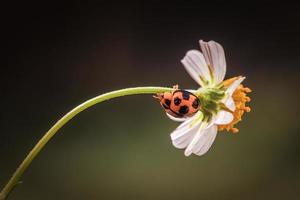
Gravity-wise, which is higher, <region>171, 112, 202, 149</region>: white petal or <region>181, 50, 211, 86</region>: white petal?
<region>181, 50, 211, 86</region>: white petal

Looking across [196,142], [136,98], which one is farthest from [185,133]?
[136,98]

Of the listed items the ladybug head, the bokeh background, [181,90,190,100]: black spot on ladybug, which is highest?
the bokeh background

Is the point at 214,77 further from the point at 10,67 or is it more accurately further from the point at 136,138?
the point at 10,67

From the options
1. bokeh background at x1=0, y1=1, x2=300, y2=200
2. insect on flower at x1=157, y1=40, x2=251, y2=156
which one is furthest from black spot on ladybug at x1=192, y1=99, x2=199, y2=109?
bokeh background at x1=0, y1=1, x2=300, y2=200

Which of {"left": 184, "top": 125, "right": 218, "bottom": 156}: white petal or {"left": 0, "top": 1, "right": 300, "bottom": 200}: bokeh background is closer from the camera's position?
{"left": 184, "top": 125, "right": 218, "bottom": 156}: white petal

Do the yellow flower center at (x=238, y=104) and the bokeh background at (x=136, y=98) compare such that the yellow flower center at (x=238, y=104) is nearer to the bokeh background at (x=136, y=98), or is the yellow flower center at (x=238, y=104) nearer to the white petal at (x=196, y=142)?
the white petal at (x=196, y=142)

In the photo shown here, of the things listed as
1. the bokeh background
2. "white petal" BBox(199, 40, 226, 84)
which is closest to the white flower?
"white petal" BBox(199, 40, 226, 84)

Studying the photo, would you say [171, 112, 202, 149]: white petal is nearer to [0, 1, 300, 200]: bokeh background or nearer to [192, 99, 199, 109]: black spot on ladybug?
[192, 99, 199, 109]: black spot on ladybug
